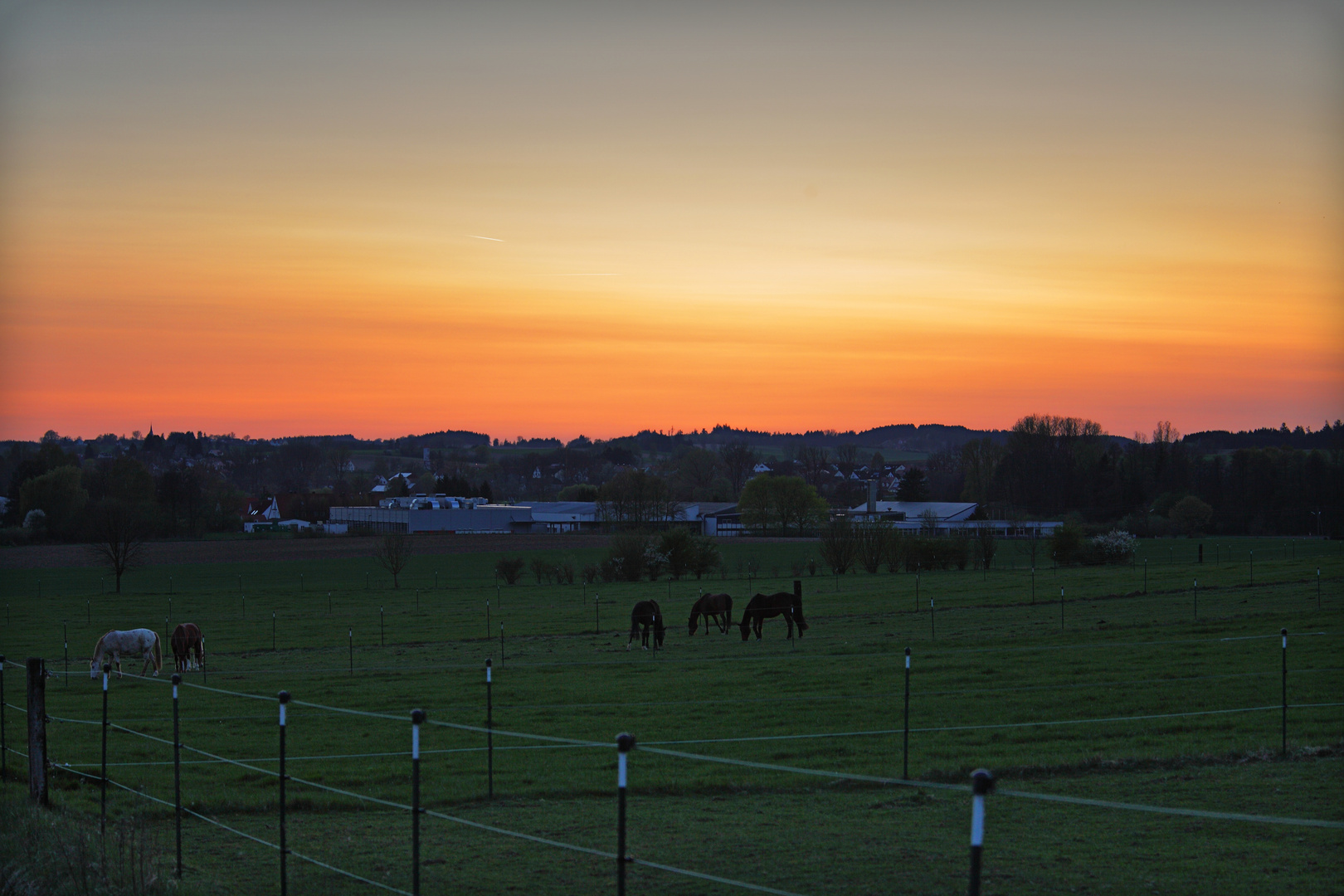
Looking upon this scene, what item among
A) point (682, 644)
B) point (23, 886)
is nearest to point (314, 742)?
point (23, 886)

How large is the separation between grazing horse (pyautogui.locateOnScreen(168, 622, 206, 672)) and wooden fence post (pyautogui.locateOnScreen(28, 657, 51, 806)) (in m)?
18.8

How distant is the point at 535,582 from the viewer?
64.0m

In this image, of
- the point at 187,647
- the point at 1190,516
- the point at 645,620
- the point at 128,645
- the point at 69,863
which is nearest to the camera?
the point at 69,863

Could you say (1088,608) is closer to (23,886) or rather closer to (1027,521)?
(23,886)

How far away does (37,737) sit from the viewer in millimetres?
11250

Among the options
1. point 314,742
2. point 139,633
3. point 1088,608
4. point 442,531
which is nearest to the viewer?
point 314,742

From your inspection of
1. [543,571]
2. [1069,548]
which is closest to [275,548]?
[543,571]

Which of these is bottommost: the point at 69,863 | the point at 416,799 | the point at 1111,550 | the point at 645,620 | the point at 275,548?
the point at 275,548

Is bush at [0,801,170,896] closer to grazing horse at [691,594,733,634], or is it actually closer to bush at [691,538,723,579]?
grazing horse at [691,594,733,634]

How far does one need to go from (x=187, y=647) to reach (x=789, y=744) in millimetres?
19942

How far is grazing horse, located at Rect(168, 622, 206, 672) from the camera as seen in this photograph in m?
29.4

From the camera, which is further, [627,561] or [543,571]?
[543,571]

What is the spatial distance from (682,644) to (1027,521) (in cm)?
8707

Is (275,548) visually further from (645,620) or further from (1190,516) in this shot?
(1190,516)
